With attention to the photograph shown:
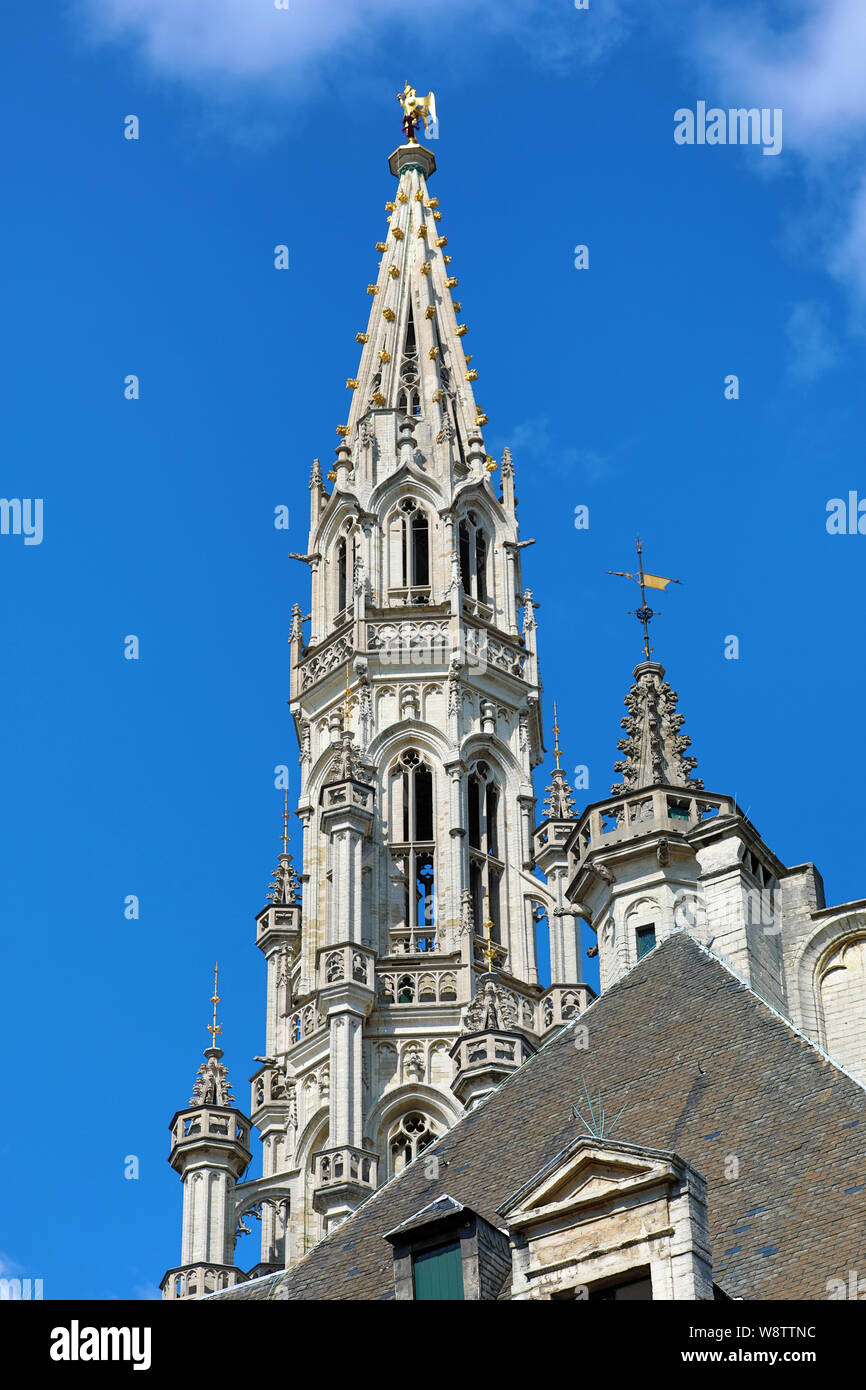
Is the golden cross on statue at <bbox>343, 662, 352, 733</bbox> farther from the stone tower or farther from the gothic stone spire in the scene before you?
the gothic stone spire

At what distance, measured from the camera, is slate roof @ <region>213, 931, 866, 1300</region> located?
2109 cm

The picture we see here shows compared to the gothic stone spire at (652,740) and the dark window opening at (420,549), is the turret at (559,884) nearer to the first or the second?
the dark window opening at (420,549)

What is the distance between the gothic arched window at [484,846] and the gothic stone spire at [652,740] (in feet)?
108

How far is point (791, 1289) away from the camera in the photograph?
20.2 meters

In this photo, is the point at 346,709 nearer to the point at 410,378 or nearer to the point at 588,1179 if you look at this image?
the point at 410,378

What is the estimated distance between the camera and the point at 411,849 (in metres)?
67.7

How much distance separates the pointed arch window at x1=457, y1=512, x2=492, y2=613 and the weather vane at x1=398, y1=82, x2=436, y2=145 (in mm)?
19626

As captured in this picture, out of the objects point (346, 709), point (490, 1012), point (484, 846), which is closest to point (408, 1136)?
point (484, 846)

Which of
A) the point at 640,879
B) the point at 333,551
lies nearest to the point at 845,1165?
the point at 640,879

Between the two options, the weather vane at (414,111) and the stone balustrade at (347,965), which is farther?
the weather vane at (414,111)

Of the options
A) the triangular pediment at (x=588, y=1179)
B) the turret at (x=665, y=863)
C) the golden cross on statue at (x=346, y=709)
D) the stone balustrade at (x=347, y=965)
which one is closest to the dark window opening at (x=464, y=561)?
A: the golden cross on statue at (x=346, y=709)

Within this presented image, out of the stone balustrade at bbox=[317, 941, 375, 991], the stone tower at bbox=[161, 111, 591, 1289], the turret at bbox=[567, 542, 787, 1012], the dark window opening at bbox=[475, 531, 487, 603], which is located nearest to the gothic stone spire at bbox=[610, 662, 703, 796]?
the turret at bbox=[567, 542, 787, 1012]

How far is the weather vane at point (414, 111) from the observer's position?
89.6 metres

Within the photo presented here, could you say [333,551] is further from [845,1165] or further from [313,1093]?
[845,1165]
